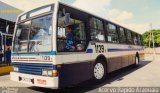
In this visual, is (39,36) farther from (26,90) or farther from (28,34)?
(26,90)

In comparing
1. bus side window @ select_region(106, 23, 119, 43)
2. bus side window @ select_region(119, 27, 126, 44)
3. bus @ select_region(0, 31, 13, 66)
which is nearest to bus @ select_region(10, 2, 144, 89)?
bus side window @ select_region(106, 23, 119, 43)

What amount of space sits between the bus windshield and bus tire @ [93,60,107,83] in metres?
2.44

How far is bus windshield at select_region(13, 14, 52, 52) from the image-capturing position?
634 centimetres

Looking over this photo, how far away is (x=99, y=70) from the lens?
27.3 feet

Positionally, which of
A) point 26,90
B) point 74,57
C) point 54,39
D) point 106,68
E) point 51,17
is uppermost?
point 51,17

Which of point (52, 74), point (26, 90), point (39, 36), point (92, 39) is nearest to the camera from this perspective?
point (52, 74)

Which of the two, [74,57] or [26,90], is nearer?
[74,57]

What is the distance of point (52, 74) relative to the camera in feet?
19.7

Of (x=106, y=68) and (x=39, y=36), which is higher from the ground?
(x=39, y=36)

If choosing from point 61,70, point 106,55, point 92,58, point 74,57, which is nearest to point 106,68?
point 106,55

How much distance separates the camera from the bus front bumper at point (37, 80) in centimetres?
596

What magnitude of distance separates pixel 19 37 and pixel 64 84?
2456 mm

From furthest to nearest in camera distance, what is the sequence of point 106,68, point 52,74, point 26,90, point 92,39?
point 106,68
point 92,39
point 26,90
point 52,74

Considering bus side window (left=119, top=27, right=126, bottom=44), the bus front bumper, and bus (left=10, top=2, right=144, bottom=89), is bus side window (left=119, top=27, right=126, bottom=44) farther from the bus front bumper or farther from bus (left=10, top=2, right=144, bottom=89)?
the bus front bumper
